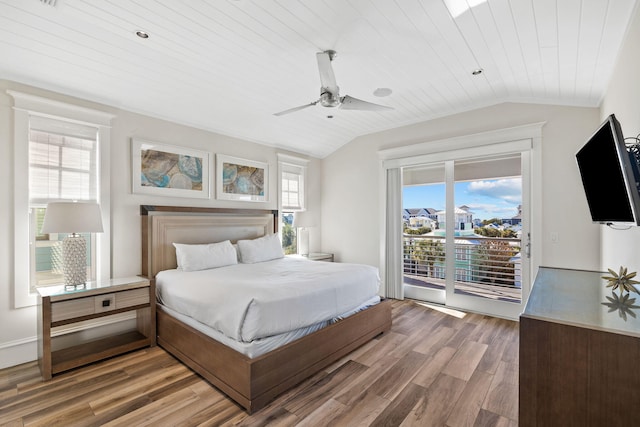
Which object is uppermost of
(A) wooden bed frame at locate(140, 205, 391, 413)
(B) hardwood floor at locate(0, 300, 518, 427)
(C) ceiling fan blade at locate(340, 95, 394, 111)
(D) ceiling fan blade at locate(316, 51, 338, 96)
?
(D) ceiling fan blade at locate(316, 51, 338, 96)

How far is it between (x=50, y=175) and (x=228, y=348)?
252 cm

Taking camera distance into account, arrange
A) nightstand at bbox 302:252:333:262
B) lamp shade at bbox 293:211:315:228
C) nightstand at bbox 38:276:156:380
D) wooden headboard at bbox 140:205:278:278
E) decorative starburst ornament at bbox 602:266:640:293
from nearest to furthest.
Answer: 1. decorative starburst ornament at bbox 602:266:640:293
2. nightstand at bbox 38:276:156:380
3. wooden headboard at bbox 140:205:278:278
4. nightstand at bbox 302:252:333:262
5. lamp shade at bbox 293:211:315:228

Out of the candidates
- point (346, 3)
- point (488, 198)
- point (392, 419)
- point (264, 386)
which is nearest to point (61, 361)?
point (264, 386)

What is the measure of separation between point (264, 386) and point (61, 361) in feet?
6.44

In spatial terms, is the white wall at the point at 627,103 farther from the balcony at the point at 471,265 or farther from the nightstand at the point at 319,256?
the nightstand at the point at 319,256

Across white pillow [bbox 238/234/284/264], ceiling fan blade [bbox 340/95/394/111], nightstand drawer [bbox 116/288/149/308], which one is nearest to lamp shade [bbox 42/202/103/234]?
nightstand drawer [bbox 116/288/149/308]

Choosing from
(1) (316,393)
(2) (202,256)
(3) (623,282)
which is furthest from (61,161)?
(3) (623,282)

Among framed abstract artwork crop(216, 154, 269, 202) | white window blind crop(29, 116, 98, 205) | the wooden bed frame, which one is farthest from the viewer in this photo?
framed abstract artwork crop(216, 154, 269, 202)

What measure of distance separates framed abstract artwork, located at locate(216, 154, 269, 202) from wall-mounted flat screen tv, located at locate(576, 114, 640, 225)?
3.89 metres

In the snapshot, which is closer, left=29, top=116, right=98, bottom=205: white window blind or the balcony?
left=29, top=116, right=98, bottom=205: white window blind

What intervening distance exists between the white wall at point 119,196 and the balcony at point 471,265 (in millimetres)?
2449

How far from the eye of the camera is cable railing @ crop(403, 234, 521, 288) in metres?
3.87

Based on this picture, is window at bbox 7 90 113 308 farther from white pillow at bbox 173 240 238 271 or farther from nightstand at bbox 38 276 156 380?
white pillow at bbox 173 240 238 271

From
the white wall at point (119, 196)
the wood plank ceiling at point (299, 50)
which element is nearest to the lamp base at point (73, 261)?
the white wall at point (119, 196)
